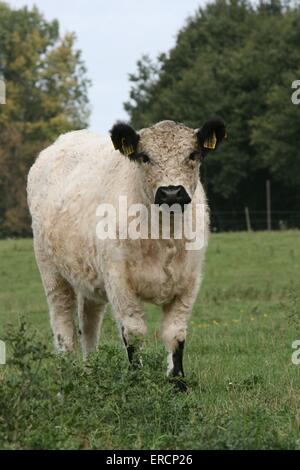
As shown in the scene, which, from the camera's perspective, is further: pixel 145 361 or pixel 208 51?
pixel 208 51

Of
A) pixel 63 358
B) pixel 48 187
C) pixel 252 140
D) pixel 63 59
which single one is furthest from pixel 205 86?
pixel 63 358

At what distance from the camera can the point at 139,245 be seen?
8438 mm

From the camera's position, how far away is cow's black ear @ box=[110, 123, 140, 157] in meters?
8.55

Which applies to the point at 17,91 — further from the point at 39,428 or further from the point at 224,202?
the point at 39,428

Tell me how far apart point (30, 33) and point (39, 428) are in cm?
6426

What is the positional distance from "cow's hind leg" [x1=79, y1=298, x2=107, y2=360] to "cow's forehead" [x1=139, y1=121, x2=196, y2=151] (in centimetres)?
232

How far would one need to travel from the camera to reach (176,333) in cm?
859

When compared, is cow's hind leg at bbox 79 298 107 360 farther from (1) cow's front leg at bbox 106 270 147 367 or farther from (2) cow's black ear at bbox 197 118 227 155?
(2) cow's black ear at bbox 197 118 227 155

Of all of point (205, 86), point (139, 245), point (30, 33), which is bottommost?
point (139, 245)

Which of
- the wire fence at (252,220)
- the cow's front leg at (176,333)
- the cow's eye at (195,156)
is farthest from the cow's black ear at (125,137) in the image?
the wire fence at (252,220)

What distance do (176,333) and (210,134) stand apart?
182cm

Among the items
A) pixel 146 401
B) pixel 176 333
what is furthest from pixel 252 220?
pixel 146 401

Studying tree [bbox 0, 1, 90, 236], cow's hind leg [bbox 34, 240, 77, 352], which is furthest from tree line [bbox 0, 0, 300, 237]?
cow's hind leg [bbox 34, 240, 77, 352]

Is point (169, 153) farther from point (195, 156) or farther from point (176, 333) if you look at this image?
point (176, 333)
